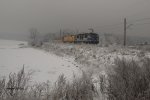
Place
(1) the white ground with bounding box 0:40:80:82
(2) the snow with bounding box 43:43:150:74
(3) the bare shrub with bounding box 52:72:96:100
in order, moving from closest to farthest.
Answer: (3) the bare shrub with bounding box 52:72:96:100
(1) the white ground with bounding box 0:40:80:82
(2) the snow with bounding box 43:43:150:74

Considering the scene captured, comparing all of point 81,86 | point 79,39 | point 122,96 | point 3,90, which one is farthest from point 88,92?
point 79,39

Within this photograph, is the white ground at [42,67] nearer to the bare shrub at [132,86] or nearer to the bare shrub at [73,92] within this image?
the bare shrub at [73,92]

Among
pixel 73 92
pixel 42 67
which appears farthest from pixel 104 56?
pixel 73 92

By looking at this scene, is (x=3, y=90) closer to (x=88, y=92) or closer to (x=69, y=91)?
(x=69, y=91)

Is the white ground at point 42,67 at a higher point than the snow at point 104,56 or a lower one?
lower

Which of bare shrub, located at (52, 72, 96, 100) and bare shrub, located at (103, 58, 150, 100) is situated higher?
bare shrub, located at (103, 58, 150, 100)

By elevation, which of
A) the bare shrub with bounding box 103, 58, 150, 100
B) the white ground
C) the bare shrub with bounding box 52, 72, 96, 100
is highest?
the bare shrub with bounding box 103, 58, 150, 100

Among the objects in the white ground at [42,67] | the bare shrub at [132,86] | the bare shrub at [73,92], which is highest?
the bare shrub at [132,86]

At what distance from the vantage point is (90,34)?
3941cm

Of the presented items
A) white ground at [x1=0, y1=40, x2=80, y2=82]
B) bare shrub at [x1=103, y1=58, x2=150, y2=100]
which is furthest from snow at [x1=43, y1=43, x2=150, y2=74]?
bare shrub at [x1=103, y1=58, x2=150, y2=100]

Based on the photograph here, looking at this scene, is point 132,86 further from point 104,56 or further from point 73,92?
point 104,56

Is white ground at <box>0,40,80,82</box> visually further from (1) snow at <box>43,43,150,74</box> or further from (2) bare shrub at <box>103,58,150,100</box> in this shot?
(2) bare shrub at <box>103,58,150,100</box>

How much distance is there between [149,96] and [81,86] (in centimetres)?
232

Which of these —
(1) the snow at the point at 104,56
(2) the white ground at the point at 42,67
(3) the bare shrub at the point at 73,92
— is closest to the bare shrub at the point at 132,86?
(3) the bare shrub at the point at 73,92
